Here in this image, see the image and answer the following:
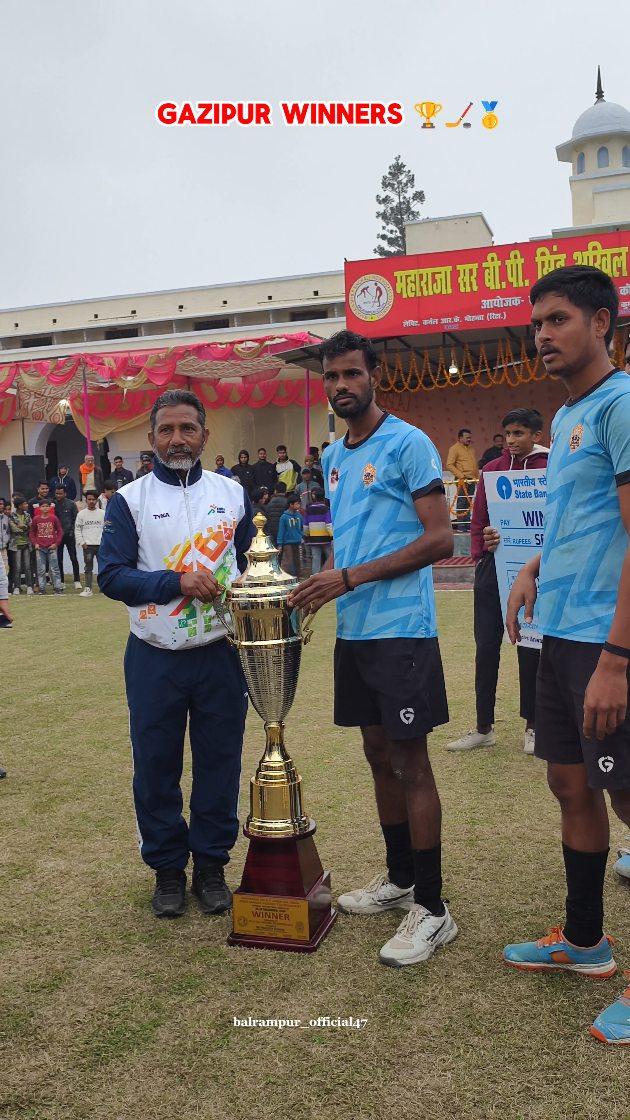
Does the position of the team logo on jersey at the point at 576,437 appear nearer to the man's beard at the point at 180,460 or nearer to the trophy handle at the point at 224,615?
the trophy handle at the point at 224,615

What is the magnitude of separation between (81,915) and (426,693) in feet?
5.24

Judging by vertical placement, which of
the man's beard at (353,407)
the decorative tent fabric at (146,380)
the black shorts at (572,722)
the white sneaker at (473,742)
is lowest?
the white sneaker at (473,742)

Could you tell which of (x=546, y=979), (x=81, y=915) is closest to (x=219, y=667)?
(x=81, y=915)

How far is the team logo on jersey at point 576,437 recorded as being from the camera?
2340 millimetres

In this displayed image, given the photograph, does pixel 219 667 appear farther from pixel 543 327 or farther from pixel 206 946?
pixel 543 327

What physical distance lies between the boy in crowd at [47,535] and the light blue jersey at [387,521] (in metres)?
12.5

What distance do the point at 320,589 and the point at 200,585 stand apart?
450 mm

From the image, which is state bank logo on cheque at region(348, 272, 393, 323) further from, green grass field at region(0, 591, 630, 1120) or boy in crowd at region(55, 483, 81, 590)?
green grass field at region(0, 591, 630, 1120)

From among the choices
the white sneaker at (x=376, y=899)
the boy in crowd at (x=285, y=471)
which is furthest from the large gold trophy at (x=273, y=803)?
the boy in crowd at (x=285, y=471)

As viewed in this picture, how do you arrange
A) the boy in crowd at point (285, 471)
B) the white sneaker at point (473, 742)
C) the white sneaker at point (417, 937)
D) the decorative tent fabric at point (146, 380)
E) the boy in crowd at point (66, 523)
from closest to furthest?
1. the white sneaker at point (417, 937)
2. the white sneaker at point (473, 742)
3. the boy in crowd at point (66, 523)
4. the boy in crowd at point (285, 471)
5. the decorative tent fabric at point (146, 380)

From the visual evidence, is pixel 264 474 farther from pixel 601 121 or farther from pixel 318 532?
pixel 601 121

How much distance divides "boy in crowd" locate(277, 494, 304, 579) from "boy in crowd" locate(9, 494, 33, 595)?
456 cm

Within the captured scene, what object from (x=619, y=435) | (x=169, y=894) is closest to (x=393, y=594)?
(x=619, y=435)

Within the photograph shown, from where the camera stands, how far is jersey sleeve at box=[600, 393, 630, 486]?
2.17m
